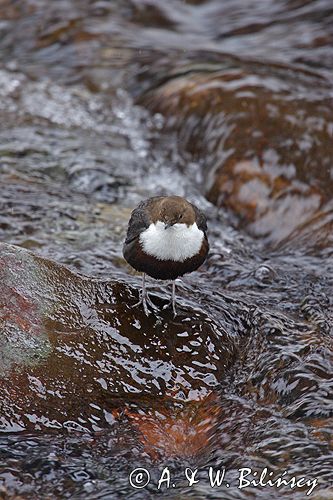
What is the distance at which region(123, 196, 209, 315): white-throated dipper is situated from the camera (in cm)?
433

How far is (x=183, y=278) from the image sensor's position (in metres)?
5.23

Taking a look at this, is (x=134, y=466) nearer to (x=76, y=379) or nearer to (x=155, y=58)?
(x=76, y=379)

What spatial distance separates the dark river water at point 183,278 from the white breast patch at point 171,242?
1.19 feet

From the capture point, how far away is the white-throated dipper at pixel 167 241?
4332 millimetres

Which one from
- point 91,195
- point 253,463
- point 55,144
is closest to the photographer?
point 253,463

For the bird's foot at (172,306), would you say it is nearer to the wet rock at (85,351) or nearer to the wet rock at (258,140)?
the wet rock at (85,351)

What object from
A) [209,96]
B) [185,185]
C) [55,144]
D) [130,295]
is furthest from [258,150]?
[130,295]

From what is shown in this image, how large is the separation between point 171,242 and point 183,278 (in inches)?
36.3

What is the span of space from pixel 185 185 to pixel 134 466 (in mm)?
3535

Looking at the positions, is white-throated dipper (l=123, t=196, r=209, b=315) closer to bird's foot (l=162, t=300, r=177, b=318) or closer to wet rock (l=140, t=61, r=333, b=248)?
bird's foot (l=162, t=300, r=177, b=318)

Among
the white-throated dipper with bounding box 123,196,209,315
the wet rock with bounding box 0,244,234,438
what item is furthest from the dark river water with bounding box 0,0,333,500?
the white-throated dipper with bounding box 123,196,209,315

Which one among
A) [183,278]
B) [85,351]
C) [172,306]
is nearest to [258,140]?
[183,278]

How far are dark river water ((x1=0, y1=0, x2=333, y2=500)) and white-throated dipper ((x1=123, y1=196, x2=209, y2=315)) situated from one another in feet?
0.88

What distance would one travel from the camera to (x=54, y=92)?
879cm
